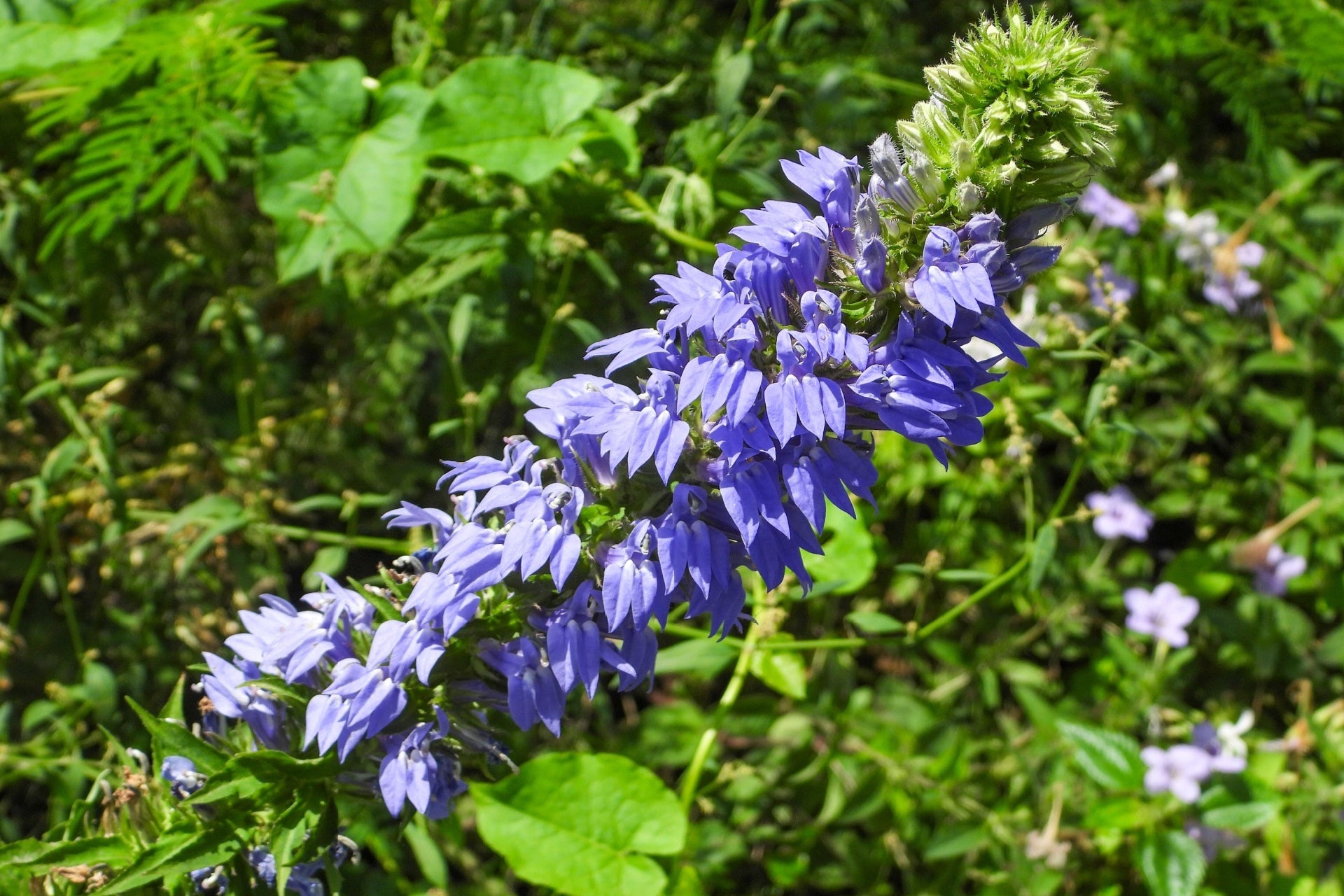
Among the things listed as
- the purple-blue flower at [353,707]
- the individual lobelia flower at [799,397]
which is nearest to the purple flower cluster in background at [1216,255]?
the individual lobelia flower at [799,397]

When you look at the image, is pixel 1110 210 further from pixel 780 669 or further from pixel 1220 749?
pixel 780 669

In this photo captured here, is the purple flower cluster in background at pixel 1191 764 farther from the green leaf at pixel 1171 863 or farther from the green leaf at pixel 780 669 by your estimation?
the green leaf at pixel 780 669

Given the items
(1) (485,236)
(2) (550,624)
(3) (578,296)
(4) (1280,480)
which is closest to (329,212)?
(1) (485,236)

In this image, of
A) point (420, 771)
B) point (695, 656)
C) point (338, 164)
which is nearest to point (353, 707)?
point (420, 771)

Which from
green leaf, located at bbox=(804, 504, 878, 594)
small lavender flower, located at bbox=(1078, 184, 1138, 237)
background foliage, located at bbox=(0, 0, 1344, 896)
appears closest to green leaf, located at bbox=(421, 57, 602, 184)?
background foliage, located at bbox=(0, 0, 1344, 896)

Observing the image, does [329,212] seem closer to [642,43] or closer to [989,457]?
[642,43]
